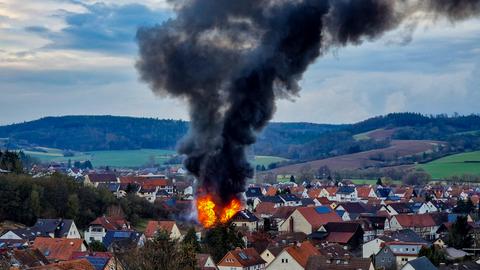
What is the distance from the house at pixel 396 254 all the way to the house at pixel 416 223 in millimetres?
20163

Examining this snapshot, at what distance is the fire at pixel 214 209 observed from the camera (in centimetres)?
5469

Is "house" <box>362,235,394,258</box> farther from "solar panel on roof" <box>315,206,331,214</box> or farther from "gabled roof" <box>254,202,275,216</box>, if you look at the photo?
"gabled roof" <box>254,202,275,216</box>

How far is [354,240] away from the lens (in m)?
67.9

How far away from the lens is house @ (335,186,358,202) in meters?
113

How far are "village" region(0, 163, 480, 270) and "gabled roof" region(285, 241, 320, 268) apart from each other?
0.07 meters

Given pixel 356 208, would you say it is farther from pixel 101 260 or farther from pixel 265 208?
pixel 101 260

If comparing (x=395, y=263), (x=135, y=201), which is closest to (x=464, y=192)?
(x=135, y=201)

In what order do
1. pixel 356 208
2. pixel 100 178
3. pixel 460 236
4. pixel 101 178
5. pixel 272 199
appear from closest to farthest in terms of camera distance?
pixel 460 236 → pixel 356 208 → pixel 272 199 → pixel 101 178 → pixel 100 178

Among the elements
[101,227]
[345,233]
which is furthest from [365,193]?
[101,227]

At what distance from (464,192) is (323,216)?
4325cm

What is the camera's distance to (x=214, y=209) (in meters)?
55.1

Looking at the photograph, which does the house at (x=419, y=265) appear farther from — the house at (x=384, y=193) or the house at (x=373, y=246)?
the house at (x=384, y=193)

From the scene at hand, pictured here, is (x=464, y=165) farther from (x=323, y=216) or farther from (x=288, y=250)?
(x=288, y=250)

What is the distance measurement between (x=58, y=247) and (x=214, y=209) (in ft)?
33.7
